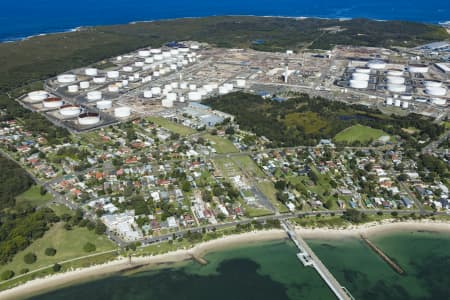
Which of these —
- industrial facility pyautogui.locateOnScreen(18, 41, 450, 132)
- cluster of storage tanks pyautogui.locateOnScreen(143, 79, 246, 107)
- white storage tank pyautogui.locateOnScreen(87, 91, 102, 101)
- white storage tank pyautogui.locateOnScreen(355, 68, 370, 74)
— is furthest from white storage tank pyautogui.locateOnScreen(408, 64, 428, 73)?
white storage tank pyautogui.locateOnScreen(87, 91, 102, 101)

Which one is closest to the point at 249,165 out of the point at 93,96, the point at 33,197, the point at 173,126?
the point at 173,126

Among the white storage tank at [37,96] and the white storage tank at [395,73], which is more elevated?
the white storage tank at [395,73]

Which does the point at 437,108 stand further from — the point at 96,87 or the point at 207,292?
the point at 96,87

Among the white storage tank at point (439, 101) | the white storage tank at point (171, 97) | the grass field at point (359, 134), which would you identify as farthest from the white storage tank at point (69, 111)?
the white storage tank at point (439, 101)

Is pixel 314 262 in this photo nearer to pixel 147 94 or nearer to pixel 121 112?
pixel 121 112

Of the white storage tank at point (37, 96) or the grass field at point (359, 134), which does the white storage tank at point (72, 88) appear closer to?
the white storage tank at point (37, 96)

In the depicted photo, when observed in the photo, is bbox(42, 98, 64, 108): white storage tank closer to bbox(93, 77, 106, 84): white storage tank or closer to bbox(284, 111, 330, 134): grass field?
bbox(93, 77, 106, 84): white storage tank

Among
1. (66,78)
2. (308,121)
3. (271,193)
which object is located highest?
(66,78)
